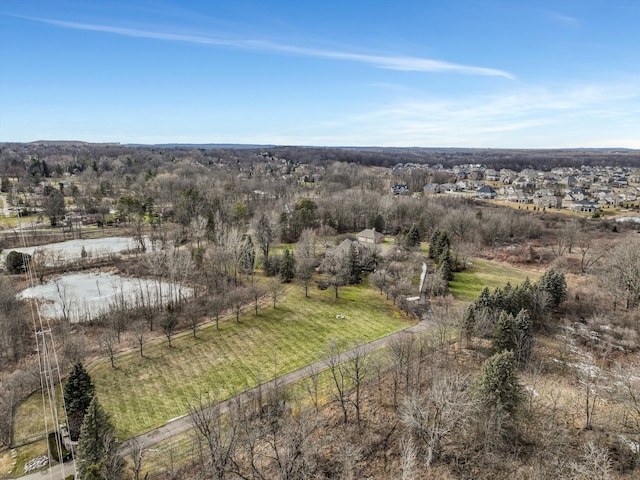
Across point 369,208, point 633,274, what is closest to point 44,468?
point 633,274

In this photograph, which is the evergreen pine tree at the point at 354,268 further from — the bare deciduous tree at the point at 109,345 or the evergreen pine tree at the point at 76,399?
the evergreen pine tree at the point at 76,399

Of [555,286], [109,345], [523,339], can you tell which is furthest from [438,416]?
[555,286]

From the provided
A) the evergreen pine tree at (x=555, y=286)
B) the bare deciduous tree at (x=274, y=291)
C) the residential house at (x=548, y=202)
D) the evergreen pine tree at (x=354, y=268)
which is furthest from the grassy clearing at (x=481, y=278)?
the residential house at (x=548, y=202)

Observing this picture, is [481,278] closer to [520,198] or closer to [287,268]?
[287,268]

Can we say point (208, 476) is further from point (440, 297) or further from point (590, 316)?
point (590, 316)

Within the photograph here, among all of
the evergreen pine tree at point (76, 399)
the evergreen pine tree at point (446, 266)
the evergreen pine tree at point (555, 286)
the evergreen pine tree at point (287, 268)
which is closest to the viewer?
the evergreen pine tree at point (76, 399)

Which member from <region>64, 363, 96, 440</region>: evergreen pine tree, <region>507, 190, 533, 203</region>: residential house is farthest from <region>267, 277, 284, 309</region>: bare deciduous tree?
<region>507, 190, 533, 203</region>: residential house

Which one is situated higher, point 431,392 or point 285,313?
point 431,392
